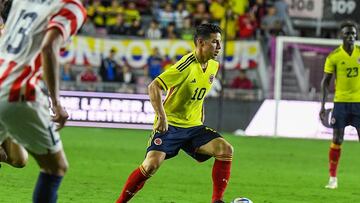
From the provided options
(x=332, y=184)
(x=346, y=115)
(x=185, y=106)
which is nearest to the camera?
(x=185, y=106)

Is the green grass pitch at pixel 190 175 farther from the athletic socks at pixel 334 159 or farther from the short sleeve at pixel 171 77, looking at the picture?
the short sleeve at pixel 171 77

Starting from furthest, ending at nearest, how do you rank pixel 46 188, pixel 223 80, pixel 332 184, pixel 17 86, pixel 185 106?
pixel 223 80 < pixel 332 184 < pixel 185 106 < pixel 46 188 < pixel 17 86

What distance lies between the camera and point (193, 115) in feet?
30.8

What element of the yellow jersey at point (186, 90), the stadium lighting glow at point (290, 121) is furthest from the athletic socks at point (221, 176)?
the stadium lighting glow at point (290, 121)

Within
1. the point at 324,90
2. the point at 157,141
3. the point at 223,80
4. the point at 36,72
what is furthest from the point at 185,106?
the point at 223,80

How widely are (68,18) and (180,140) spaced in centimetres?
329

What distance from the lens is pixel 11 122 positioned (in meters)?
6.11

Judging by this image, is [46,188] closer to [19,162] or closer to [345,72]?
[19,162]

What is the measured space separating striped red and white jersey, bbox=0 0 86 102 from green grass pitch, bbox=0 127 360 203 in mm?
3790

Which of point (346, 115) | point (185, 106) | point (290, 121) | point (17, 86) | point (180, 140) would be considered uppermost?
point (17, 86)

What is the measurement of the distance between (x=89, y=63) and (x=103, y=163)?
990 centimetres

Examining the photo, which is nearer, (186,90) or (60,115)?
(60,115)

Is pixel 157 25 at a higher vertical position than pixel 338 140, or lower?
lower

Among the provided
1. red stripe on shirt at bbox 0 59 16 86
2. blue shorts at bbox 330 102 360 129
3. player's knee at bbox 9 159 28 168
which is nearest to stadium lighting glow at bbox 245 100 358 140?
blue shorts at bbox 330 102 360 129
